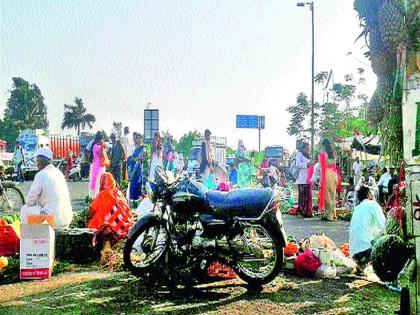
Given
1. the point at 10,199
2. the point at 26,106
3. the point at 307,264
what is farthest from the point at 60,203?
the point at 26,106

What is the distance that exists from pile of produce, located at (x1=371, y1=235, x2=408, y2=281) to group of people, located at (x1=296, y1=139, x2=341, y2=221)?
35.7 feet

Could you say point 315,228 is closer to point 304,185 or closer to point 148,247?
point 304,185

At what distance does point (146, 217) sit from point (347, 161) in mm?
20890

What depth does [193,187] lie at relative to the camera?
277 inches

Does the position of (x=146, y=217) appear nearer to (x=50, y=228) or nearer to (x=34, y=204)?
(x=50, y=228)

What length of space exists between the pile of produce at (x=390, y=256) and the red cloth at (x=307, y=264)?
307 centimetres

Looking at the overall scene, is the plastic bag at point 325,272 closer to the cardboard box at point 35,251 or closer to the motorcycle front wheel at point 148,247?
the motorcycle front wheel at point 148,247

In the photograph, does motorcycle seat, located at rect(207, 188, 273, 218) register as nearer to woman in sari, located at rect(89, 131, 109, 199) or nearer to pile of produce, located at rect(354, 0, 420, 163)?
pile of produce, located at rect(354, 0, 420, 163)

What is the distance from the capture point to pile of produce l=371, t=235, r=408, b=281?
425cm

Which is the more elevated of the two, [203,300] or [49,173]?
[49,173]

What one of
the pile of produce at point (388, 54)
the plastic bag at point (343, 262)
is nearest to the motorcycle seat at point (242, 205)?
the plastic bag at point (343, 262)

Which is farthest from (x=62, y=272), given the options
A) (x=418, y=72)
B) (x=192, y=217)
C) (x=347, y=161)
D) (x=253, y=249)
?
(x=347, y=161)

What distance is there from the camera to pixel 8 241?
7.77 meters

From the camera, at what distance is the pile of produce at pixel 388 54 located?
4355 mm
